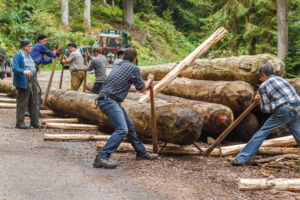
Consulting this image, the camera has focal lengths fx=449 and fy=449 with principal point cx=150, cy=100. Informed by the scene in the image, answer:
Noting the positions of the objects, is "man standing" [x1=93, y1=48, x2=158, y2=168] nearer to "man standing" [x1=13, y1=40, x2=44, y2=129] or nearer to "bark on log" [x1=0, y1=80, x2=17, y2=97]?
"man standing" [x1=13, y1=40, x2=44, y2=129]

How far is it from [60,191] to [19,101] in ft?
18.5

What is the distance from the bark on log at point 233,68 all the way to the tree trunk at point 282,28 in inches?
221

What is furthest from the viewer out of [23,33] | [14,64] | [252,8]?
[23,33]

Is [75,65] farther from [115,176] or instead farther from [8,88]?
[115,176]

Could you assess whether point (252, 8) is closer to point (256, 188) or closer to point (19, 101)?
point (19, 101)

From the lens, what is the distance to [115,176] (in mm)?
7098

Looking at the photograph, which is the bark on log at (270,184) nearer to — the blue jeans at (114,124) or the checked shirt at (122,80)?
the blue jeans at (114,124)

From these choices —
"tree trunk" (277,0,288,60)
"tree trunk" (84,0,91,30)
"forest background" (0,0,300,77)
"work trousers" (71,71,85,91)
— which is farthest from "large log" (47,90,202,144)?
"tree trunk" (84,0,91,30)

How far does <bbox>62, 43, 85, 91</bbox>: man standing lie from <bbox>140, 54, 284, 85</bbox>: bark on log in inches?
133

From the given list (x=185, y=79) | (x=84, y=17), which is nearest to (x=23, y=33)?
(x=84, y=17)

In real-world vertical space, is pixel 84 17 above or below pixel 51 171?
above

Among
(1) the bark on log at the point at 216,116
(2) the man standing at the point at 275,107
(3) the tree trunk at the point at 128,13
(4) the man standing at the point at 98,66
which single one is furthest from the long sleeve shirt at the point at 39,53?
(3) the tree trunk at the point at 128,13

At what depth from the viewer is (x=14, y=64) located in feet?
35.7

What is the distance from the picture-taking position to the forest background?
2084 centimetres
